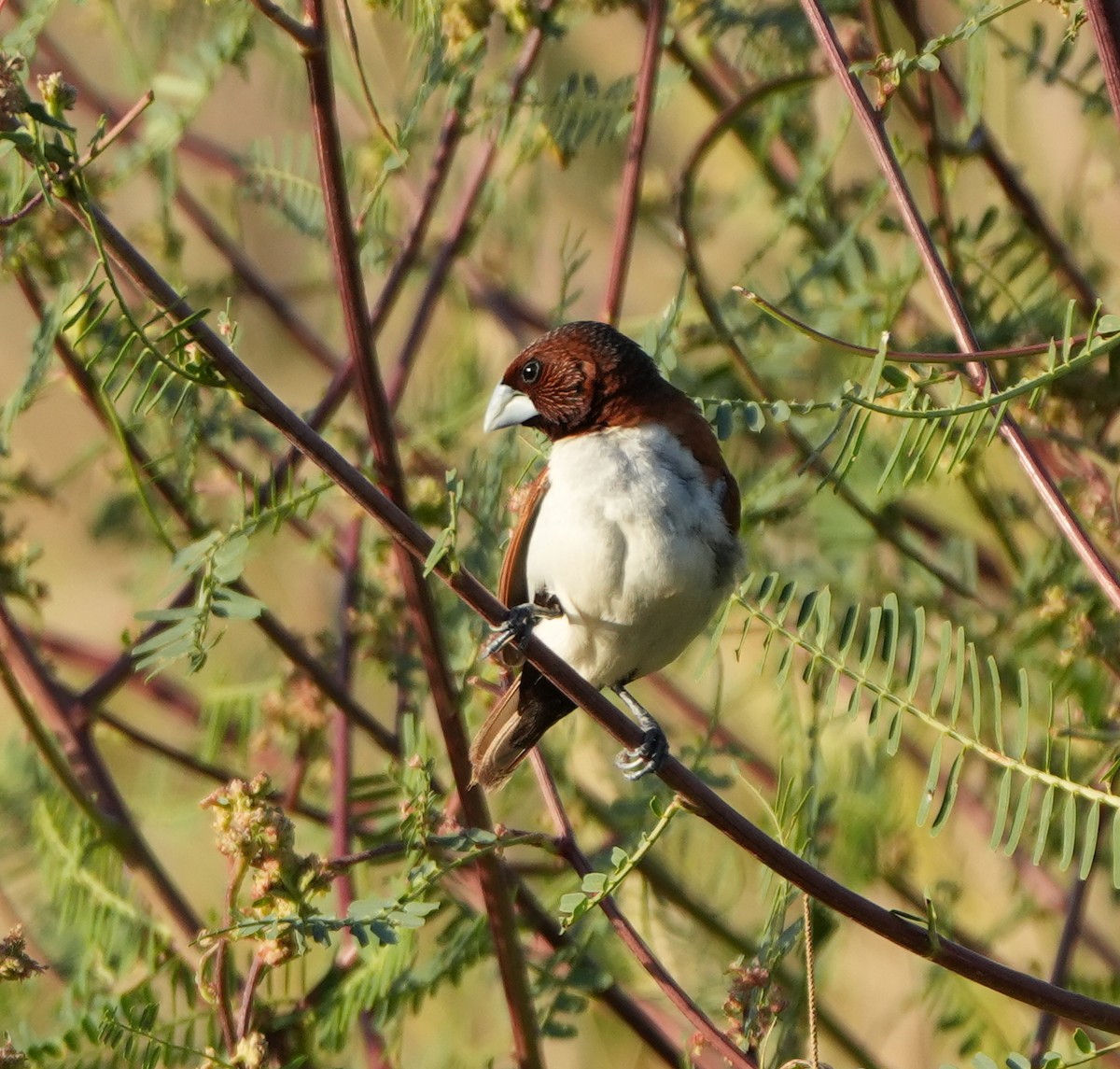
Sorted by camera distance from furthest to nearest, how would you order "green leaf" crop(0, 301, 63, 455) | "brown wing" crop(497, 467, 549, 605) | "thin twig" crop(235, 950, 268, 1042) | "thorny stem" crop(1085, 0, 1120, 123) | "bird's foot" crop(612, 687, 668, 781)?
"brown wing" crop(497, 467, 549, 605)
"green leaf" crop(0, 301, 63, 455)
"bird's foot" crop(612, 687, 668, 781)
"thin twig" crop(235, 950, 268, 1042)
"thorny stem" crop(1085, 0, 1120, 123)

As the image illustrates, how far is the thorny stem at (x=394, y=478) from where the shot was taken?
2.20m

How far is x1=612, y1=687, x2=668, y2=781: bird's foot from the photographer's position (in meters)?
2.38

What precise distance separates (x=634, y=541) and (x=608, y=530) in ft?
0.16

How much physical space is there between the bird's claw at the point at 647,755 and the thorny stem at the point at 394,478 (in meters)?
0.26

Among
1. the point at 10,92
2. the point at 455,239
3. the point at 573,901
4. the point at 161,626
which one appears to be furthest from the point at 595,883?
the point at 455,239

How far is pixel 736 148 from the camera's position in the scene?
469cm

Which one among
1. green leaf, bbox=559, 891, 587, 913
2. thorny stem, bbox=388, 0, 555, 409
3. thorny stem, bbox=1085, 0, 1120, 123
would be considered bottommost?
green leaf, bbox=559, 891, 587, 913

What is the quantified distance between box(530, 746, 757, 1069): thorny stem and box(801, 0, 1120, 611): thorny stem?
771mm

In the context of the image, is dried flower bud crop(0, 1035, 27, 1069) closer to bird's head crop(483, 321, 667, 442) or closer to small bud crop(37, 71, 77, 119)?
small bud crop(37, 71, 77, 119)

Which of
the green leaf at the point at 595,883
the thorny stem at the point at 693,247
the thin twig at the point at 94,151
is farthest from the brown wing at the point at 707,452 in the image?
the thin twig at the point at 94,151

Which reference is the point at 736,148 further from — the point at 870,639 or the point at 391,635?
the point at 870,639

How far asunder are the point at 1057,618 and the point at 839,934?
4.17 feet

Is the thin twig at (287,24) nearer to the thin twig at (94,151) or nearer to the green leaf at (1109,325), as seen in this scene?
the thin twig at (94,151)

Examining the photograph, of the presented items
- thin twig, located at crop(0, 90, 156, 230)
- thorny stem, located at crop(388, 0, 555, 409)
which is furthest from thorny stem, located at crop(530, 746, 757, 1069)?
thin twig, located at crop(0, 90, 156, 230)
